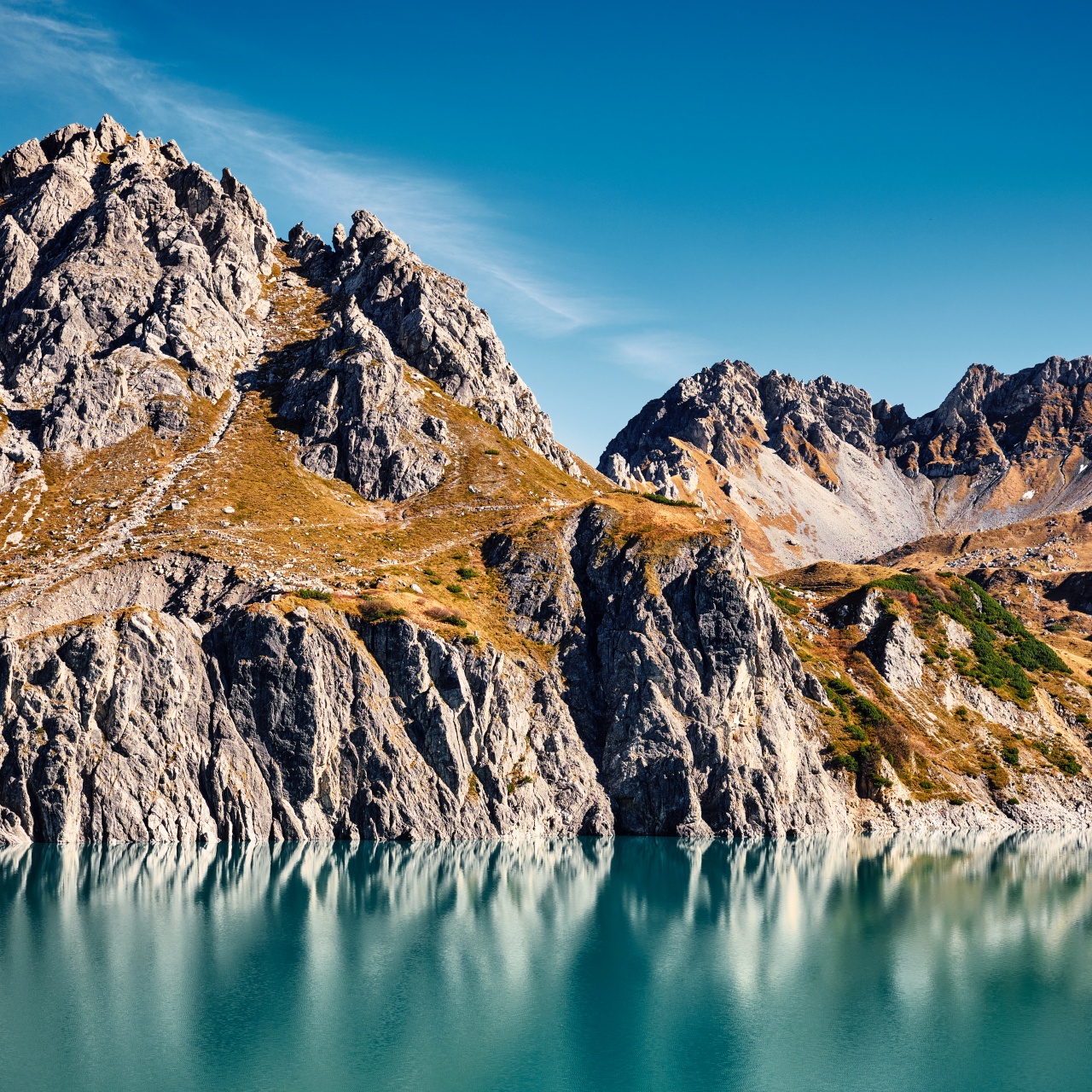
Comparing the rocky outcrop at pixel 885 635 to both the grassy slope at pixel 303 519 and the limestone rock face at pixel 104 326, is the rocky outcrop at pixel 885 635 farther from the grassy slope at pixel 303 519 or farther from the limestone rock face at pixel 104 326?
the limestone rock face at pixel 104 326

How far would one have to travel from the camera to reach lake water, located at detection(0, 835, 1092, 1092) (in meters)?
47.6

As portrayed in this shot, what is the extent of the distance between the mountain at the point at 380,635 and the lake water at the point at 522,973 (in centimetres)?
1080

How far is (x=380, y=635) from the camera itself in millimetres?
118625

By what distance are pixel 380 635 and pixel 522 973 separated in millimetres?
60349

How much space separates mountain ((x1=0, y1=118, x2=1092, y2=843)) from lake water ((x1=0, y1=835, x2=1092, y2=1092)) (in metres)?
10.8

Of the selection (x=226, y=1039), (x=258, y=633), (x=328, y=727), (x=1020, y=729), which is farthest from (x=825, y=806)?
(x=226, y=1039)

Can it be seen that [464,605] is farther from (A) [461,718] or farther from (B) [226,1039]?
A: (B) [226,1039]

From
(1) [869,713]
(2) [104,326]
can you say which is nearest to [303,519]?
(2) [104,326]

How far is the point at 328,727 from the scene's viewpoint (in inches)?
4417

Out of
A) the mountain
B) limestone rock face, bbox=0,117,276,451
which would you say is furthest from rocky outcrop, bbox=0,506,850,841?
limestone rock face, bbox=0,117,276,451

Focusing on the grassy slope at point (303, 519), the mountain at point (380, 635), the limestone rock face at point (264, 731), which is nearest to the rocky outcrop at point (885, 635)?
the mountain at point (380, 635)

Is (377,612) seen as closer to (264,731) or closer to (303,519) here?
(264,731)

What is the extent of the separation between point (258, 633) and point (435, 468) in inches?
2675

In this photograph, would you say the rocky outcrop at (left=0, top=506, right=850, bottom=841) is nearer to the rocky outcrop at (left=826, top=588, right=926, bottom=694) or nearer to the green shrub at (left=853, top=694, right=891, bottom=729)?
the green shrub at (left=853, top=694, right=891, bottom=729)
